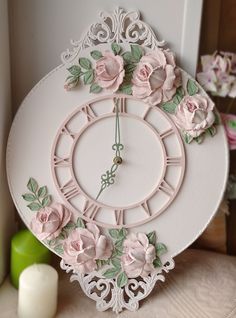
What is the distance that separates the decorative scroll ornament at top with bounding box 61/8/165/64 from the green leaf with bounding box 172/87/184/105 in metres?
0.09

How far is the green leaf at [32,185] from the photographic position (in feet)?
2.87

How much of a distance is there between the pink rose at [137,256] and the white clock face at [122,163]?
31 mm

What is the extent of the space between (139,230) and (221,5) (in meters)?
0.46

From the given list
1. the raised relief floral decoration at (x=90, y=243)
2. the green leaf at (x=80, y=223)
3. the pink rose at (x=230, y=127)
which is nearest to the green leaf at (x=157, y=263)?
the raised relief floral decoration at (x=90, y=243)

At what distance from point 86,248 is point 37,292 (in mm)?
116

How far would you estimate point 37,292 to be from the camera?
0.82 metres

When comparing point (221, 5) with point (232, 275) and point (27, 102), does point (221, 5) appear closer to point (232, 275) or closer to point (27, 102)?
point (27, 102)

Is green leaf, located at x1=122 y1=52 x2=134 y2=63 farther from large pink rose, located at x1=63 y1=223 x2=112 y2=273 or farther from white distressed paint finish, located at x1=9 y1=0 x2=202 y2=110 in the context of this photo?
large pink rose, located at x1=63 y1=223 x2=112 y2=273

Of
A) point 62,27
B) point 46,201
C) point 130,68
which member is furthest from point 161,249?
point 62,27

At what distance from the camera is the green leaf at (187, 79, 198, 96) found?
834 millimetres

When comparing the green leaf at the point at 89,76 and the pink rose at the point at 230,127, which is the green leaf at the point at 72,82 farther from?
the pink rose at the point at 230,127

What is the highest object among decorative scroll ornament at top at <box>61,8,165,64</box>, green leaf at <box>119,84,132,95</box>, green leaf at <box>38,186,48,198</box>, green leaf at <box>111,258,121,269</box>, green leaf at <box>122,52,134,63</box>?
decorative scroll ornament at top at <box>61,8,165,64</box>

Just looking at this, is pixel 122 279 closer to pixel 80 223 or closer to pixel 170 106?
pixel 80 223

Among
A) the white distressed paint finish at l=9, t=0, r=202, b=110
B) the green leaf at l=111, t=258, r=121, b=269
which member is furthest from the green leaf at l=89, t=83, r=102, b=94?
the green leaf at l=111, t=258, r=121, b=269
